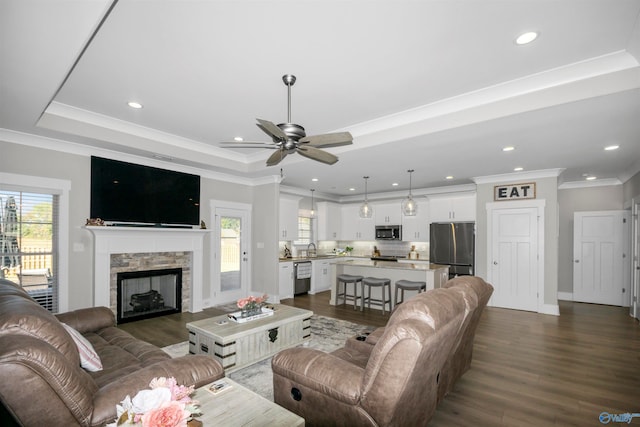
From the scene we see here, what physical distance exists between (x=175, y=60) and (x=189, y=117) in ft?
4.40

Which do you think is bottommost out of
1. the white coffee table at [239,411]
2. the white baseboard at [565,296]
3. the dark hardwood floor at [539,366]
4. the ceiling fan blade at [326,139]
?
the white baseboard at [565,296]

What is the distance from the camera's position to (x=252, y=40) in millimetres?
2346

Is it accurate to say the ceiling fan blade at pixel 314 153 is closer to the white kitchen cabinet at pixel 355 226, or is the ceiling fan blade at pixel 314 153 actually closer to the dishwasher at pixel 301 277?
the dishwasher at pixel 301 277

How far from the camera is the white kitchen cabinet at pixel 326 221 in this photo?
8.88 meters

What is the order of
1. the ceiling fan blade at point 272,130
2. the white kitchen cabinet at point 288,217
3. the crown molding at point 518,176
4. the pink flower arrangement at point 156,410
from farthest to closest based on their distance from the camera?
1. the white kitchen cabinet at point 288,217
2. the crown molding at point 518,176
3. the ceiling fan blade at point 272,130
4. the pink flower arrangement at point 156,410

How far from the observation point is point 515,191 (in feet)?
20.0

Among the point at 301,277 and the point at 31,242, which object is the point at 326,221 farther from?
the point at 31,242

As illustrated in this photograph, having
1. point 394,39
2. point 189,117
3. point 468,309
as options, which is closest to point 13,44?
point 189,117

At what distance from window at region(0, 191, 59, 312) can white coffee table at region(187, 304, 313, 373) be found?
7.57 ft

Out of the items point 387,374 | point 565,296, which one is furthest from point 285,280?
point 565,296

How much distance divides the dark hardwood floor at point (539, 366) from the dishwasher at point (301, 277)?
1611 mm

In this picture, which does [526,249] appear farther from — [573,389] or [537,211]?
[573,389]

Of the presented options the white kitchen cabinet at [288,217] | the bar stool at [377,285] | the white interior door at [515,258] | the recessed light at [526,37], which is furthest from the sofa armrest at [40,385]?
the white interior door at [515,258]

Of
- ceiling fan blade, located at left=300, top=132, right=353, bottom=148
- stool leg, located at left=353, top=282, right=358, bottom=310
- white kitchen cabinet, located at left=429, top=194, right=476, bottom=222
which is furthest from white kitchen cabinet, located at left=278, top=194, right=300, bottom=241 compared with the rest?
ceiling fan blade, located at left=300, top=132, right=353, bottom=148
